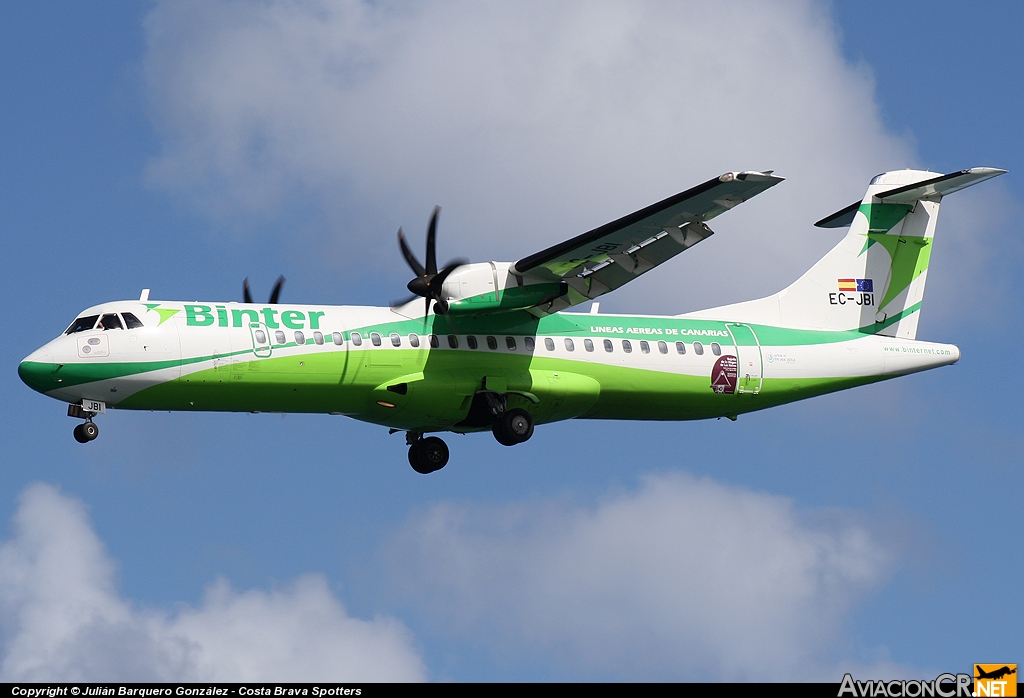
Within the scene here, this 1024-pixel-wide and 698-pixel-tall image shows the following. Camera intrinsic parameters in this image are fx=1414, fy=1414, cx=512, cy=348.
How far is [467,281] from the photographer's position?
24938 millimetres

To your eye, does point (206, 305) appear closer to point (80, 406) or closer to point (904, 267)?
point (80, 406)

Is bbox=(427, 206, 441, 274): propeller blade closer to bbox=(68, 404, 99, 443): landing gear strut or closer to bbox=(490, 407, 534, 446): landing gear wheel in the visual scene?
bbox=(490, 407, 534, 446): landing gear wheel

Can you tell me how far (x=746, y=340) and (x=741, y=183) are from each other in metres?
5.91

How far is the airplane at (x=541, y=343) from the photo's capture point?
2369cm

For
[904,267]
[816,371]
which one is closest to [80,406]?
[816,371]

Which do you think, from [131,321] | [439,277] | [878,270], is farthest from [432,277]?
[878,270]

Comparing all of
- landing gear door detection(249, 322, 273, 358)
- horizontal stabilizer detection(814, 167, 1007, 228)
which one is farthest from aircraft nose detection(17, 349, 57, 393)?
horizontal stabilizer detection(814, 167, 1007, 228)

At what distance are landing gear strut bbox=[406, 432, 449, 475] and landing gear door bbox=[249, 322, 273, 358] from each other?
4.26 m

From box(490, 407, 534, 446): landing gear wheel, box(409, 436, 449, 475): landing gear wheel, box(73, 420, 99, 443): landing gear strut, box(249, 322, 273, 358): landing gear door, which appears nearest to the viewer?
box(73, 420, 99, 443): landing gear strut

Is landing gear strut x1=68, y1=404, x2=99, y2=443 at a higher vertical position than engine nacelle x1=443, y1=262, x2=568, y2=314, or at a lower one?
lower

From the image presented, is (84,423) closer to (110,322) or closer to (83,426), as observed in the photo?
(83,426)

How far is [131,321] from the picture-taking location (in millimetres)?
23781

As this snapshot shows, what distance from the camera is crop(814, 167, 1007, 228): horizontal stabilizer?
87.2ft

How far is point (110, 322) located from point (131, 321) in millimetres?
344
